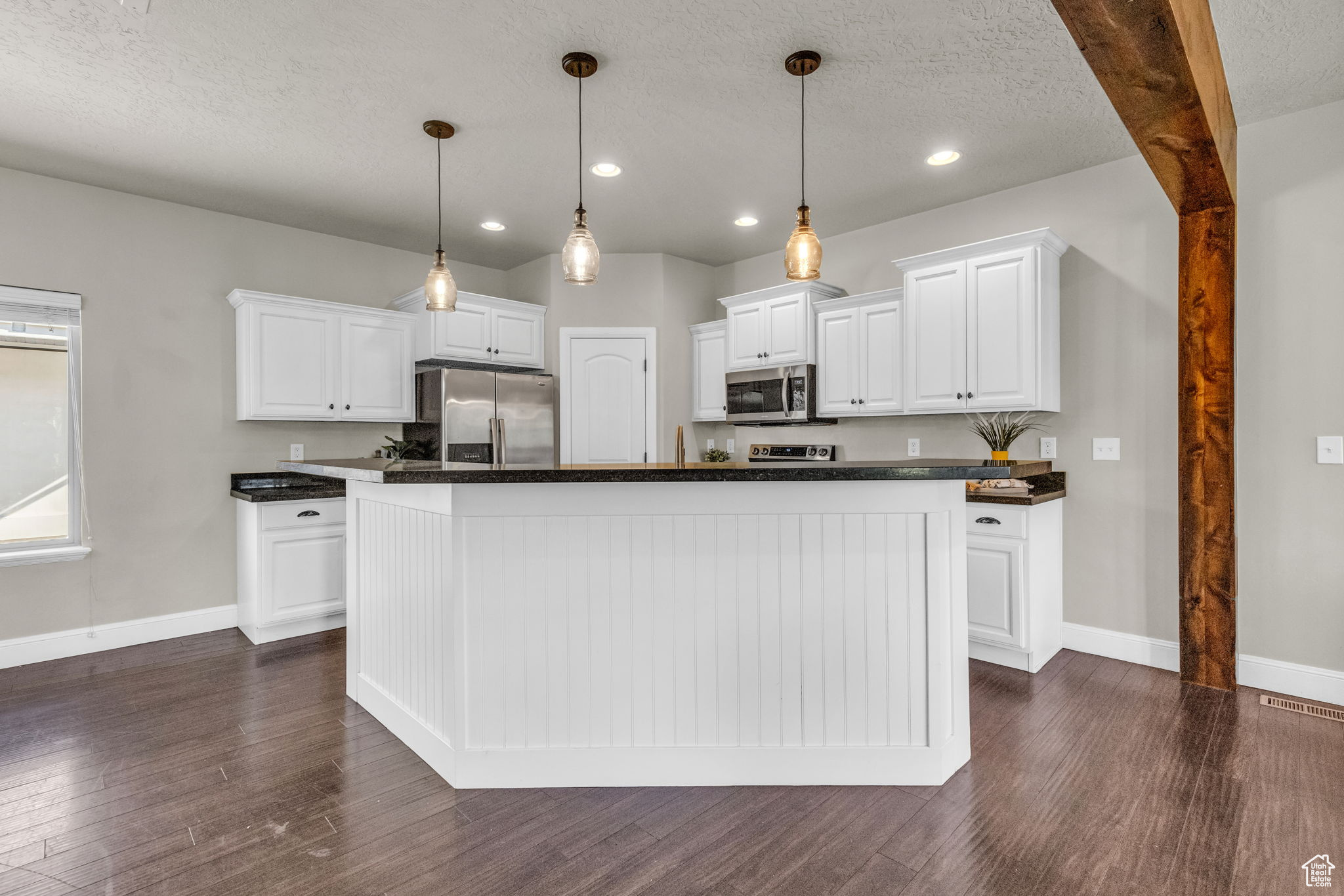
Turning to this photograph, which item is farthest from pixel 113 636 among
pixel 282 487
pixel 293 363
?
pixel 293 363

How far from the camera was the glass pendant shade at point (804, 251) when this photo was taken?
8.03 ft

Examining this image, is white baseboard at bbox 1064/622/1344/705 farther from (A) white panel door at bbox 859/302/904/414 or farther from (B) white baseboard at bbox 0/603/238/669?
(B) white baseboard at bbox 0/603/238/669

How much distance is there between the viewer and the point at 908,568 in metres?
2.10

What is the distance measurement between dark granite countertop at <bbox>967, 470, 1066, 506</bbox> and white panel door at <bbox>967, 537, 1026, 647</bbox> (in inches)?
7.5

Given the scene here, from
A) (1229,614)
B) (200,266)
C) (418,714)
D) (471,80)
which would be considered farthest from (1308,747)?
(200,266)

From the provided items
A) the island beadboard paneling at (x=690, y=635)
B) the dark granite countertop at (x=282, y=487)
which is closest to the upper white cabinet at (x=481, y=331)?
the dark granite countertop at (x=282, y=487)

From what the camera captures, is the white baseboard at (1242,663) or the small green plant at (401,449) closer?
Result: the white baseboard at (1242,663)

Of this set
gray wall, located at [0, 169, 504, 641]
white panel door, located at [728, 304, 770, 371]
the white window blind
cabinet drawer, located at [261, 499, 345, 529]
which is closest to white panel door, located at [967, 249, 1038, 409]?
white panel door, located at [728, 304, 770, 371]

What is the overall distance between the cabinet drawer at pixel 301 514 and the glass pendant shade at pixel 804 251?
3037 mm

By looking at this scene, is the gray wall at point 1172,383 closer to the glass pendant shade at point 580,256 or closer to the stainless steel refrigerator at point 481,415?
the glass pendant shade at point 580,256

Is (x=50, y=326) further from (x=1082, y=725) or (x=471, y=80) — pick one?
(x=1082, y=725)

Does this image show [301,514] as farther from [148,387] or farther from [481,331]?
[481,331]

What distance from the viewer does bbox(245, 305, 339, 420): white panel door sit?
3959 mm

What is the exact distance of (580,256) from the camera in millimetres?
2453
